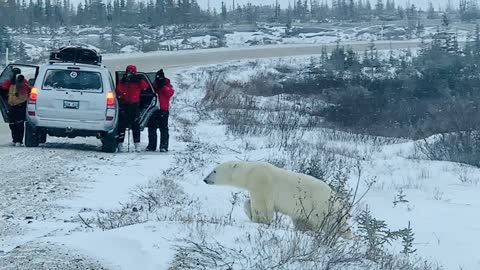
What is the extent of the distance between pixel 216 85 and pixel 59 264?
90.6 feet

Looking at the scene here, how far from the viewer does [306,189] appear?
820cm

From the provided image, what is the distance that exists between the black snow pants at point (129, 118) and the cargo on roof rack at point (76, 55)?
146cm

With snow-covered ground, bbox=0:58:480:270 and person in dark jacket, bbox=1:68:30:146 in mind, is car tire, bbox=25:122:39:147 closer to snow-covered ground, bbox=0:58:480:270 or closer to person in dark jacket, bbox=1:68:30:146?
snow-covered ground, bbox=0:58:480:270

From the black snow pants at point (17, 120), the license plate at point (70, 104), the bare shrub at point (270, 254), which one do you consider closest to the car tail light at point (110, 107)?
the license plate at point (70, 104)

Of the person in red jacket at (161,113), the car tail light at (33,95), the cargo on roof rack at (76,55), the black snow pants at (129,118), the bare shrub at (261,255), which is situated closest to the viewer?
the bare shrub at (261,255)

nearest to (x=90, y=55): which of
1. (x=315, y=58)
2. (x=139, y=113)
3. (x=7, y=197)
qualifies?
(x=139, y=113)

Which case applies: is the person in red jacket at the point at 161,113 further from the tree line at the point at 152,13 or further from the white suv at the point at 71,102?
the tree line at the point at 152,13

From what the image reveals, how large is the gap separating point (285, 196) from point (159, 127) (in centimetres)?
780

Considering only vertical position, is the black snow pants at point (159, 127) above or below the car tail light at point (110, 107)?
below

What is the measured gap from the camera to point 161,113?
15750mm

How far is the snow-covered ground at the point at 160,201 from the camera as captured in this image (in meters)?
6.50

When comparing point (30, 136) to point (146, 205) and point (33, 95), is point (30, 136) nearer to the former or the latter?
point (33, 95)

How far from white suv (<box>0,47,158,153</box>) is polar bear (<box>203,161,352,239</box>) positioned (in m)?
6.86

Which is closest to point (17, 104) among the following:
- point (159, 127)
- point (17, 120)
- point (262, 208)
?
point (17, 120)
